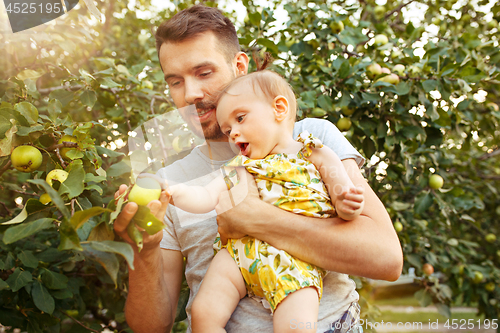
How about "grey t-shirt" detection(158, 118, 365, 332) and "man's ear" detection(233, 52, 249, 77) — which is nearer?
"grey t-shirt" detection(158, 118, 365, 332)

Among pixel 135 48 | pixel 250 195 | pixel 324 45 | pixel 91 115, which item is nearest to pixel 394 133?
pixel 324 45

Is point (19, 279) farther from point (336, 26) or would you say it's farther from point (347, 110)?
point (336, 26)

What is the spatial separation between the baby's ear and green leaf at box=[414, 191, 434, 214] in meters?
1.53

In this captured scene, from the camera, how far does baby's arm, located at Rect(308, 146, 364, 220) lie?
0.99 meters

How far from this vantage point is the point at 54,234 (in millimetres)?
1998

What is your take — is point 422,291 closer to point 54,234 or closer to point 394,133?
point 394,133

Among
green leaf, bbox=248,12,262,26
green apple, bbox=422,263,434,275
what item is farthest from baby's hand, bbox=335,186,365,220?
green apple, bbox=422,263,434,275

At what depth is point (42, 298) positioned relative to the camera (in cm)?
144

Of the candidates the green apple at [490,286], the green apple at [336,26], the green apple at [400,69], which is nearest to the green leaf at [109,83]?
the green apple at [336,26]

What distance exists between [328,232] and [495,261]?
12.7 ft

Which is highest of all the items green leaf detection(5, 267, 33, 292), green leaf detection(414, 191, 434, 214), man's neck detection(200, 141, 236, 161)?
man's neck detection(200, 141, 236, 161)

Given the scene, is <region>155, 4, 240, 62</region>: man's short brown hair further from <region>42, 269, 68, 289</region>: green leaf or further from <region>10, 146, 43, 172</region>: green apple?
<region>42, 269, 68, 289</region>: green leaf

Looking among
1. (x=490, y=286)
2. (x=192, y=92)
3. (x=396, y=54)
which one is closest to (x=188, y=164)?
(x=192, y=92)

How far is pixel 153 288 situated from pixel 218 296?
335 millimetres
